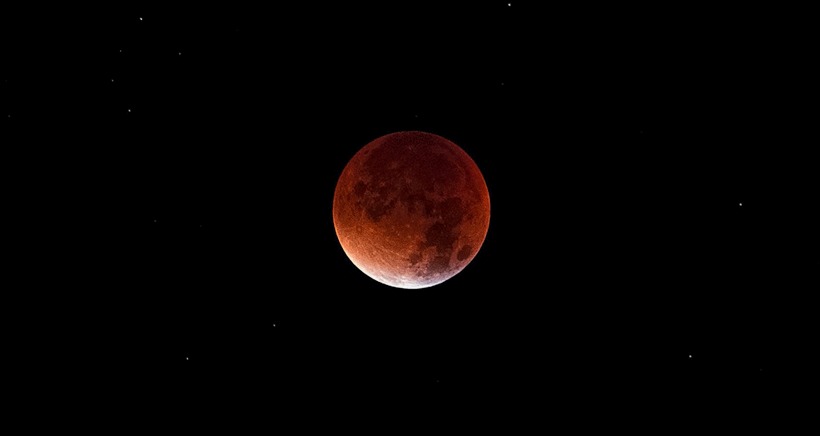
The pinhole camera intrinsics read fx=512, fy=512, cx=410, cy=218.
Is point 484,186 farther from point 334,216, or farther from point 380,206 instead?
point 334,216

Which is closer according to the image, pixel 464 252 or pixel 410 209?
pixel 410 209

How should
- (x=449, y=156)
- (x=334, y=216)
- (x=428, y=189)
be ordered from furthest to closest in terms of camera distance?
(x=334, y=216) → (x=449, y=156) → (x=428, y=189)

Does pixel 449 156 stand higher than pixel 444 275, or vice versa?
pixel 449 156

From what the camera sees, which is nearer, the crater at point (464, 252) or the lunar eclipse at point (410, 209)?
the lunar eclipse at point (410, 209)

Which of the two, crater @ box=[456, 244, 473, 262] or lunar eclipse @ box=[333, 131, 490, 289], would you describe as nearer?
lunar eclipse @ box=[333, 131, 490, 289]

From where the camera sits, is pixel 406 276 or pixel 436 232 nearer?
pixel 436 232

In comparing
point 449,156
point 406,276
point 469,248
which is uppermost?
point 449,156

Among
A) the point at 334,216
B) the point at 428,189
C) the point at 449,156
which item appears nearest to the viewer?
the point at 428,189

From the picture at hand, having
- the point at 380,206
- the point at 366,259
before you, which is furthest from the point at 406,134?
the point at 366,259
